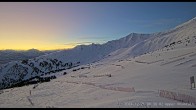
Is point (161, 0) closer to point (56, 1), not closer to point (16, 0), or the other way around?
point (56, 1)

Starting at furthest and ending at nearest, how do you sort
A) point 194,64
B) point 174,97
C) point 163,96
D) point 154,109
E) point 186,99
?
point 194,64
point 163,96
point 174,97
point 186,99
point 154,109

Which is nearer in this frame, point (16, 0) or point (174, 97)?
point (16, 0)

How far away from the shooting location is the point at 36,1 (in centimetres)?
1647

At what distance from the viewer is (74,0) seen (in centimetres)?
1614

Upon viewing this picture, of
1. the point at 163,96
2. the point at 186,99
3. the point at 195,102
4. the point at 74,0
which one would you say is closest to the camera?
the point at 74,0

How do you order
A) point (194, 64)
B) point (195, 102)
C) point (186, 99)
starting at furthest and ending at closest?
point (194, 64) < point (186, 99) < point (195, 102)

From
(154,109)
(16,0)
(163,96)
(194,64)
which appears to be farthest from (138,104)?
(194,64)

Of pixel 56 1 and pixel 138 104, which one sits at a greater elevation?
pixel 56 1

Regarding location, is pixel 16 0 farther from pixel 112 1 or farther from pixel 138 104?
pixel 138 104

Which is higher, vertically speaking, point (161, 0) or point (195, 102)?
point (161, 0)

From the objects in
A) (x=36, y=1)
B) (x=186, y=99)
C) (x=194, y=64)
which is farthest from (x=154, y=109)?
(x=194, y=64)

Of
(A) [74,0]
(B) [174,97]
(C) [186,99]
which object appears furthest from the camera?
(B) [174,97]

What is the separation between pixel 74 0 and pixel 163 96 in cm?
1381

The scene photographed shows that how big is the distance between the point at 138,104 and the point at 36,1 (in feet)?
36.2
